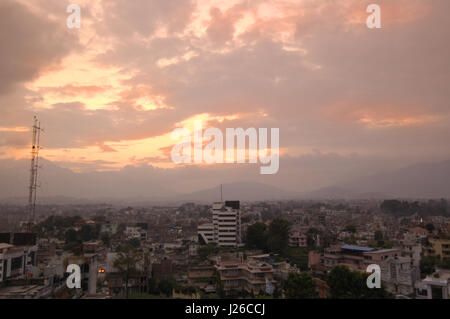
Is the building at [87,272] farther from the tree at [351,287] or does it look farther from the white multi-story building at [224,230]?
the white multi-story building at [224,230]

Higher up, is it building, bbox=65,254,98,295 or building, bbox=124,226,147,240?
building, bbox=65,254,98,295

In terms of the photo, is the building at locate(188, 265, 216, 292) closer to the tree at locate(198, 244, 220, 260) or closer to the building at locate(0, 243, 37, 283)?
the building at locate(0, 243, 37, 283)

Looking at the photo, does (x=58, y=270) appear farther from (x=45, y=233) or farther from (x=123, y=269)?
(x=45, y=233)

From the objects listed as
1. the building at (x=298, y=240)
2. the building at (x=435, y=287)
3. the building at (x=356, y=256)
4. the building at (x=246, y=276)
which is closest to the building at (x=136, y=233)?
the building at (x=298, y=240)

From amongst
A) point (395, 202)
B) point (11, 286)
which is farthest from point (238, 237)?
point (395, 202)

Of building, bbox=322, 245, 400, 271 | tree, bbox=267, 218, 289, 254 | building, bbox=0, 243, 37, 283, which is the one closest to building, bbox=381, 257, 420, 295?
building, bbox=322, 245, 400, 271

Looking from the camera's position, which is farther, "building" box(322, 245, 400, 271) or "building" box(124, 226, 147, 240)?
"building" box(124, 226, 147, 240)
